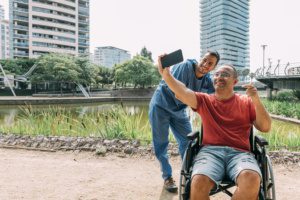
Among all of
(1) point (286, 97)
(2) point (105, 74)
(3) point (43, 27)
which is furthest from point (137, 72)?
(3) point (43, 27)

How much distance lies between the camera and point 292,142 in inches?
222

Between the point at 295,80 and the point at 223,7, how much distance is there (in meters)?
85.8

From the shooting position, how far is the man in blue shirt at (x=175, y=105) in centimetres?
297

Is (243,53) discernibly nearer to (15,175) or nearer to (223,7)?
Answer: (223,7)

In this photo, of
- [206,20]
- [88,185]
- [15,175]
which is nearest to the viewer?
[88,185]

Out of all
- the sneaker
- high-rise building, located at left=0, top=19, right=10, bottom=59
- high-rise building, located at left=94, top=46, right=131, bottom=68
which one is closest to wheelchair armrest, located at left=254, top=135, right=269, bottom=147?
the sneaker

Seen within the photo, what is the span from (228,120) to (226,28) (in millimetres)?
104348

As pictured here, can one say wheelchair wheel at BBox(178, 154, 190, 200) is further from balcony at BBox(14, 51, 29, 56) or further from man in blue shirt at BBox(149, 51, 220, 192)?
balcony at BBox(14, 51, 29, 56)

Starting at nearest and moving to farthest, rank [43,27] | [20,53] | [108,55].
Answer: [20,53] → [43,27] → [108,55]

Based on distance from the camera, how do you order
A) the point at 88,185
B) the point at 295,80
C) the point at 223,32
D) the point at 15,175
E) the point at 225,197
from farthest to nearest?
the point at 223,32 < the point at 295,80 < the point at 15,175 < the point at 88,185 < the point at 225,197

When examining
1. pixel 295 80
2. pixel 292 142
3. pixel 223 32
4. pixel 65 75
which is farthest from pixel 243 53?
pixel 292 142

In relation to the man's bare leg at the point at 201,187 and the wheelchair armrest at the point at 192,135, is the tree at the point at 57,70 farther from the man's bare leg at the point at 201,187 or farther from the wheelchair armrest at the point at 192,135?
the man's bare leg at the point at 201,187

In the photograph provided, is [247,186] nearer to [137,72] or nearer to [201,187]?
[201,187]

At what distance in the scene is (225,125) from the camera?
238 centimetres
